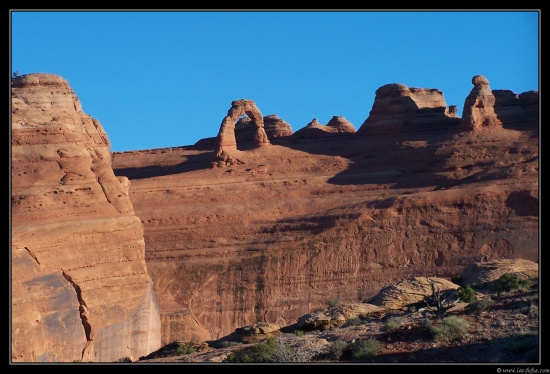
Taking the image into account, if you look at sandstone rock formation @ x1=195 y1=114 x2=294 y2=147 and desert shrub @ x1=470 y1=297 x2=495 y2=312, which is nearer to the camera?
desert shrub @ x1=470 y1=297 x2=495 y2=312

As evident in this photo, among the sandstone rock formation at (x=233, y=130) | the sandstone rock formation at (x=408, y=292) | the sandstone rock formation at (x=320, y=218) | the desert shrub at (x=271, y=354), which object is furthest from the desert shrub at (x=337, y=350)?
the sandstone rock formation at (x=233, y=130)

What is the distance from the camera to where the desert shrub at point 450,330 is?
89.1 feet

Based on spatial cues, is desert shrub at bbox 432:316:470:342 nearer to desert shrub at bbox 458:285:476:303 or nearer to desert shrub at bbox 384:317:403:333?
desert shrub at bbox 384:317:403:333

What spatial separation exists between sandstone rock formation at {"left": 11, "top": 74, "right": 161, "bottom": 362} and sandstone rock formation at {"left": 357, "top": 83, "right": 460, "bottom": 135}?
22.4 m

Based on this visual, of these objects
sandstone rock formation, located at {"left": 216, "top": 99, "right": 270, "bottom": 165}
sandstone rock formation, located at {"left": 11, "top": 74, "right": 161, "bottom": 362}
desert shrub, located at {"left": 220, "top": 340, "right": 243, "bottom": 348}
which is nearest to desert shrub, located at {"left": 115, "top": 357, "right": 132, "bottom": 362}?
sandstone rock formation, located at {"left": 11, "top": 74, "right": 161, "bottom": 362}

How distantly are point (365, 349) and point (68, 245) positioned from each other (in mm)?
16153

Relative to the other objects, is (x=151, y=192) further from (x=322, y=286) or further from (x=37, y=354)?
(x=37, y=354)

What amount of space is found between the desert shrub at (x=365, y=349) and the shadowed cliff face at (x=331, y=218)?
20.7 metres

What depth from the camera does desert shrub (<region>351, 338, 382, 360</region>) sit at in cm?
2705

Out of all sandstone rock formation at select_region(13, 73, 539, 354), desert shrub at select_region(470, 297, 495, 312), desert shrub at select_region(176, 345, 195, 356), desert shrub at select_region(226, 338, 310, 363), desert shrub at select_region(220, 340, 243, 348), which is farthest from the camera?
sandstone rock formation at select_region(13, 73, 539, 354)

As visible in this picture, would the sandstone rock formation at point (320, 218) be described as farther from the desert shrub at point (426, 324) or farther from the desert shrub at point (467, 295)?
the desert shrub at point (426, 324)

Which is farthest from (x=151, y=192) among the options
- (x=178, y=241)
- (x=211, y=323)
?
(x=211, y=323)

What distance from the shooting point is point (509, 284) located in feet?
109

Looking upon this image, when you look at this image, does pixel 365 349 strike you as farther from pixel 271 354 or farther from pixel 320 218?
pixel 320 218
